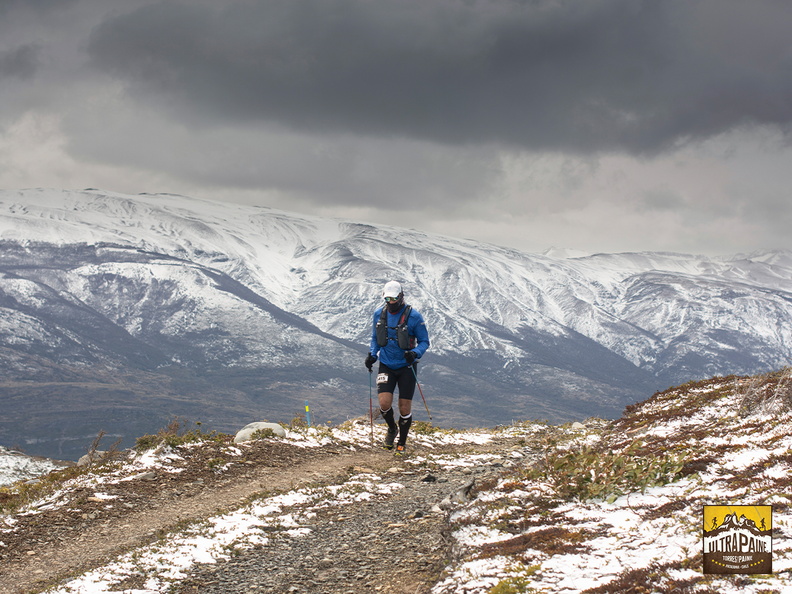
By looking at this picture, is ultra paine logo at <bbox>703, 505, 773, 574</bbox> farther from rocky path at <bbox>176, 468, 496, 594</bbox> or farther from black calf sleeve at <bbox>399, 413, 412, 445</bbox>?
black calf sleeve at <bbox>399, 413, 412, 445</bbox>

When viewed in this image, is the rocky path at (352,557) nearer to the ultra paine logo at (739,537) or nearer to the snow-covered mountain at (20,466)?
the ultra paine logo at (739,537)

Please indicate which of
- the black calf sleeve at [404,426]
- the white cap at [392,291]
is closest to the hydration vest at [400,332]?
the white cap at [392,291]

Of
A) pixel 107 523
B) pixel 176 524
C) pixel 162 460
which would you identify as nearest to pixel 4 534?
pixel 107 523

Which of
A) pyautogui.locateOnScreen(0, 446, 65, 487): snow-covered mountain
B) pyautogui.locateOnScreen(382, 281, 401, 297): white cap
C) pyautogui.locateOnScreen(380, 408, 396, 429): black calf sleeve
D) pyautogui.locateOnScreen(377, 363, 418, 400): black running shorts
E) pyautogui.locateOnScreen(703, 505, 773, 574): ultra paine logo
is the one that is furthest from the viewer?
pyautogui.locateOnScreen(0, 446, 65, 487): snow-covered mountain

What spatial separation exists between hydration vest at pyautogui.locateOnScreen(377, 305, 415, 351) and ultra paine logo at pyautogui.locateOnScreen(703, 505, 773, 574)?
1274 centimetres

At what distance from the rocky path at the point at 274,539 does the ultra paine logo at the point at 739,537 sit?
392cm

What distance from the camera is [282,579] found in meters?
9.90

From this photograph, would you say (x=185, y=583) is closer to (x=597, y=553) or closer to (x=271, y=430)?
(x=597, y=553)

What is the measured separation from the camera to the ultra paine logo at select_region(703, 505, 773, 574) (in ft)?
20.9

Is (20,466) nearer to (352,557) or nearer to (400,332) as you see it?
(400,332)

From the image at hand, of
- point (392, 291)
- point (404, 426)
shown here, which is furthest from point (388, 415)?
point (392, 291)

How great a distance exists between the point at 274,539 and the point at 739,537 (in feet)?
25.1

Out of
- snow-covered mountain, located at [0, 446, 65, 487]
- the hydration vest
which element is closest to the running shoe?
the hydration vest

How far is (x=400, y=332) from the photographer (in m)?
19.0
